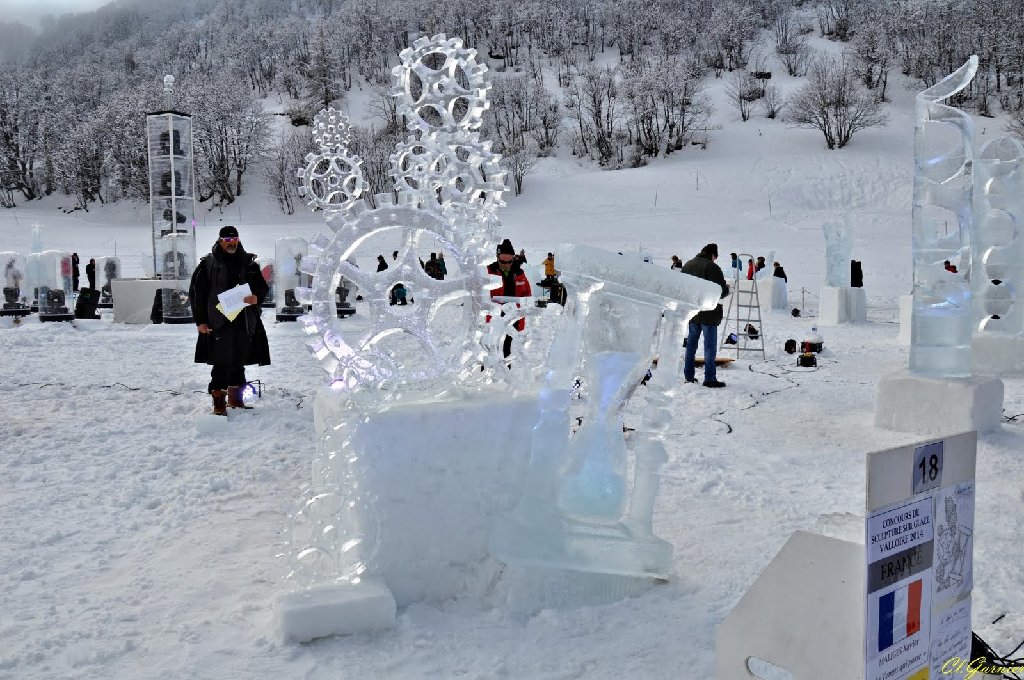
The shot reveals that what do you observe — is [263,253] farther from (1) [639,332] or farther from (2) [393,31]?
(2) [393,31]

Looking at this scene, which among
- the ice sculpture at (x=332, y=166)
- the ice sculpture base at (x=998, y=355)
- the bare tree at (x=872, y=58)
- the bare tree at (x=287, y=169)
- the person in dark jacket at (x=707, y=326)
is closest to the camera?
the person in dark jacket at (x=707, y=326)

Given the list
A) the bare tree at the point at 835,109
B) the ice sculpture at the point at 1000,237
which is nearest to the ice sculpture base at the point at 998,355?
the ice sculpture at the point at 1000,237

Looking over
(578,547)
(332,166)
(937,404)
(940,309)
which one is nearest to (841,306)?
(940,309)

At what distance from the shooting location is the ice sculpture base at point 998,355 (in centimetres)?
908

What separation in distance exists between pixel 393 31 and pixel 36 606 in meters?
73.9

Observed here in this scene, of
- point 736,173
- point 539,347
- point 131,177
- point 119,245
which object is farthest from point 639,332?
point 131,177

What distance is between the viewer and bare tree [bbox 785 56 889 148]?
148 feet

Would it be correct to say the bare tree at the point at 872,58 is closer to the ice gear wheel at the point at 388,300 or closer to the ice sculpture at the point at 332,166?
the ice sculpture at the point at 332,166

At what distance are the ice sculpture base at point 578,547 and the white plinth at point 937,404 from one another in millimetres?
3705

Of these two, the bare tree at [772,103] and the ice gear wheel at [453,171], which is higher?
the bare tree at [772,103]

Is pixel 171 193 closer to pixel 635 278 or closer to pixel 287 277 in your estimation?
pixel 287 277

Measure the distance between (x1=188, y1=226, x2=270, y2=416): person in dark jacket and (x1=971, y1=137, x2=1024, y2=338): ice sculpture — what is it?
7.23 metres

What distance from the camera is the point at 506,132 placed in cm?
5256

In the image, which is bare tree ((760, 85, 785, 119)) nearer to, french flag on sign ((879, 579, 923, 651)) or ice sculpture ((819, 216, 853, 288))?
ice sculpture ((819, 216, 853, 288))
